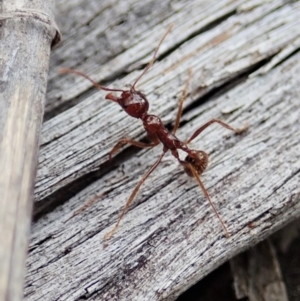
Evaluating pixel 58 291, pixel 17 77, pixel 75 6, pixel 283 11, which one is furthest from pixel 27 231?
pixel 283 11

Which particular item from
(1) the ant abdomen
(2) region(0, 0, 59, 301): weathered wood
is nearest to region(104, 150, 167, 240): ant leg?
(1) the ant abdomen

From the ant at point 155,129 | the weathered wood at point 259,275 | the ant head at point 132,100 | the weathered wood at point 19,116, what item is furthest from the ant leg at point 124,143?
the weathered wood at point 259,275

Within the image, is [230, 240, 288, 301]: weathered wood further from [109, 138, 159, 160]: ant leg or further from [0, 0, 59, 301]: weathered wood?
[0, 0, 59, 301]: weathered wood

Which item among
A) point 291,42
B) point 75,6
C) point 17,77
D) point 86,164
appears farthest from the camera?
point 75,6

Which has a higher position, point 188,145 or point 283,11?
point 283,11

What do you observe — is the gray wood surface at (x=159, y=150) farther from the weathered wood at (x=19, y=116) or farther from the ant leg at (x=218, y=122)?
the weathered wood at (x=19, y=116)

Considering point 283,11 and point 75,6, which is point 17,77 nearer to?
point 75,6

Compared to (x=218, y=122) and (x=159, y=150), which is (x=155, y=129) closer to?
(x=159, y=150)
